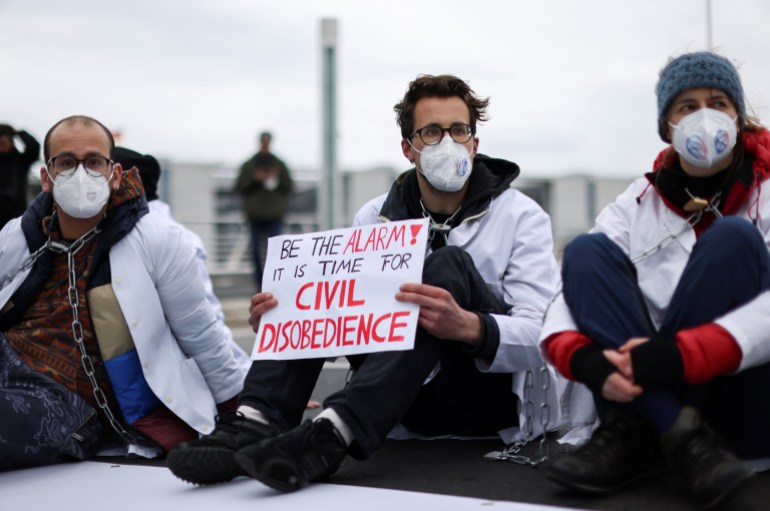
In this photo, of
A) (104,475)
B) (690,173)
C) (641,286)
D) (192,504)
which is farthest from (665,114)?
(104,475)

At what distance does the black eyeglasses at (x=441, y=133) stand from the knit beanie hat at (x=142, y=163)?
6.71 ft

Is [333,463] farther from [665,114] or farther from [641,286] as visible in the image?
[665,114]

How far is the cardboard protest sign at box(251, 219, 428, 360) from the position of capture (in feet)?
10.7

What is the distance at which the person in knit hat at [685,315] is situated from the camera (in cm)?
258

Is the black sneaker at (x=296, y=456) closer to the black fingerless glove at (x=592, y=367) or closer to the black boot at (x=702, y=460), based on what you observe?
the black fingerless glove at (x=592, y=367)

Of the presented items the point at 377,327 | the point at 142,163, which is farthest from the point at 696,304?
the point at 142,163

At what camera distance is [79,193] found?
368 cm

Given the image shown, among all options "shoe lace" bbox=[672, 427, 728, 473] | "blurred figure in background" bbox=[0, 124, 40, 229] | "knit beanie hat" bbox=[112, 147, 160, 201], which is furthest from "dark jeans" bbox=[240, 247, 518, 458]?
"blurred figure in background" bbox=[0, 124, 40, 229]

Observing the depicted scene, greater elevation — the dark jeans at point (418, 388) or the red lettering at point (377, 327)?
the red lettering at point (377, 327)

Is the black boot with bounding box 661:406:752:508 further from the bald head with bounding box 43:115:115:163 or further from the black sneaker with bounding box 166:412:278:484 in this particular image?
the bald head with bounding box 43:115:115:163

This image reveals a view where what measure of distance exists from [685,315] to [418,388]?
86cm

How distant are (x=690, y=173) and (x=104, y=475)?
2.24 meters

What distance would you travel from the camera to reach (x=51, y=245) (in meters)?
3.78

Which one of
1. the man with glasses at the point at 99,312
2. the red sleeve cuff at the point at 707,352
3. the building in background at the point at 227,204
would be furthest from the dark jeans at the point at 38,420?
the building in background at the point at 227,204
